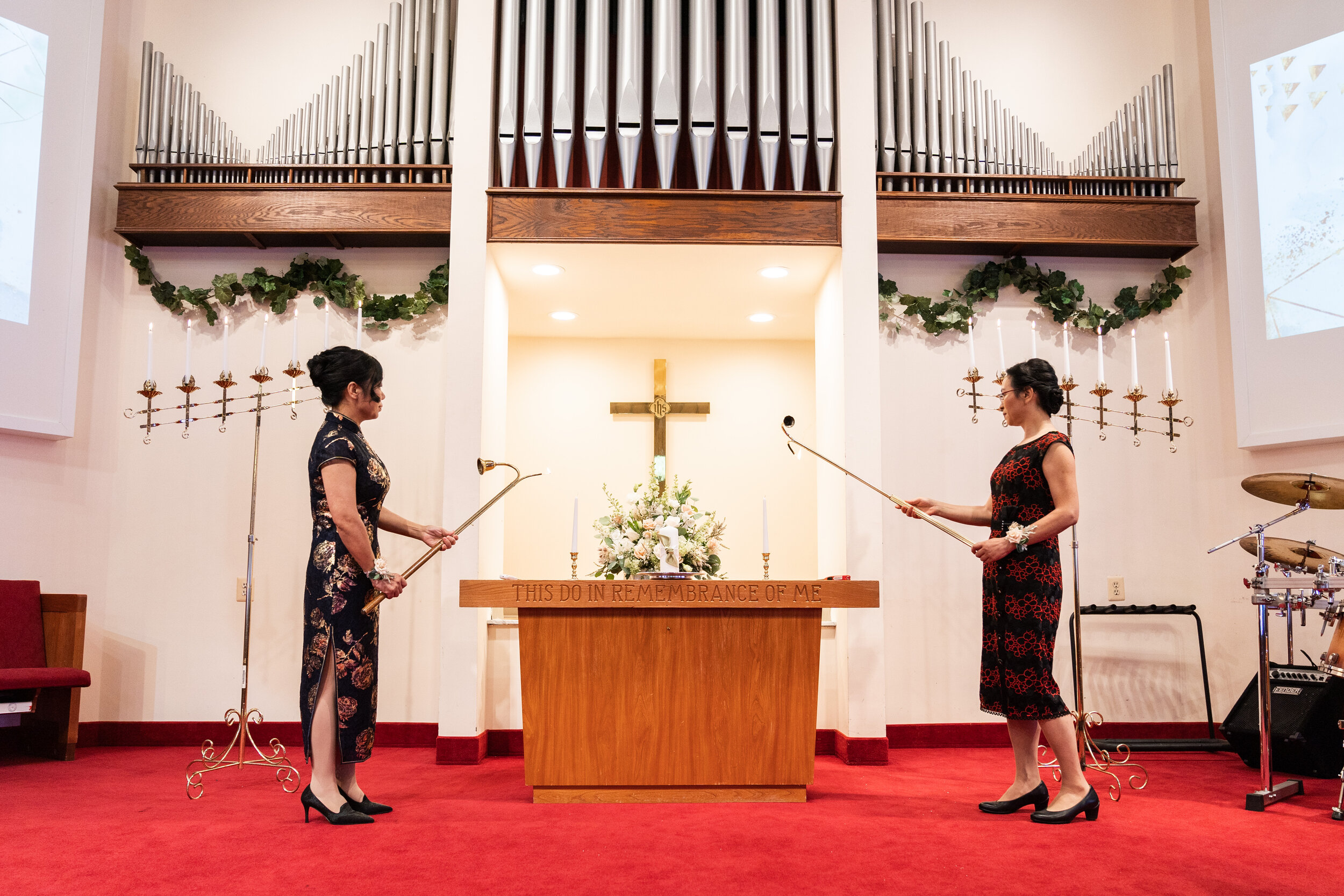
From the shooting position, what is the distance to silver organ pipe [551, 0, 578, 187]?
4762mm

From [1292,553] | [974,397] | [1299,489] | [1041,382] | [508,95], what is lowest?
[1292,553]

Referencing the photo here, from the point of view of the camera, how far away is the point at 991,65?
573 cm

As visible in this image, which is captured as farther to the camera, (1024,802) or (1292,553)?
(1292,553)

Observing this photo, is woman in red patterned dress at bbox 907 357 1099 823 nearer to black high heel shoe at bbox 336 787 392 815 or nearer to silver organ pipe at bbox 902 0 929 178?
black high heel shoe at bbox 336 787 392 815

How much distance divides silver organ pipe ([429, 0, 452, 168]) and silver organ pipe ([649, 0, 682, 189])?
119cm

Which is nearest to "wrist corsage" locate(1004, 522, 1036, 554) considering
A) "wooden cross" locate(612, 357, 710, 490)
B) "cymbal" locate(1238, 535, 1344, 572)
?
"cymbal" locate(1238, 535, 1344, 572)

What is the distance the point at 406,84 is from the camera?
5203 millimetres

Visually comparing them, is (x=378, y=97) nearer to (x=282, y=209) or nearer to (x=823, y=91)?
(x=282, y=209)

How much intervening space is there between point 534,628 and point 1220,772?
10.3ft

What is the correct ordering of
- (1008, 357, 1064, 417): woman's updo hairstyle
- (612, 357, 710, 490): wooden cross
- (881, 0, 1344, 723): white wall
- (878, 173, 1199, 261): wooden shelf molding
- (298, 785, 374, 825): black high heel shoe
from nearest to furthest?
1. (298, 785, 374, 825): black high heel shoe
2. (1008, 357, 1064, 417): woman's updo hairstyle
3. (881, 0, 1344, 723): white wall
4. (878, 173, 1199, 261): wooden shelf molding
5. (612, 357, 710, 490): wooden cross

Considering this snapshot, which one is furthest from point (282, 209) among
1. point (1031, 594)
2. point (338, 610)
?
point (1031, 594)

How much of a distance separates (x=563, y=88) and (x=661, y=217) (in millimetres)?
824

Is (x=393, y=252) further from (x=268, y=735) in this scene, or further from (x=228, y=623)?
(x=268, y=735)

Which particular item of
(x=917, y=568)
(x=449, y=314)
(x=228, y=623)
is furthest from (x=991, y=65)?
(x=228, y=623)
